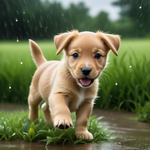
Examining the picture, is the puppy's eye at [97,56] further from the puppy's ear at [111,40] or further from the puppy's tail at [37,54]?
the puppy's tail at [37,54]

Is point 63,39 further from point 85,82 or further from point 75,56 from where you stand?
point 85,82

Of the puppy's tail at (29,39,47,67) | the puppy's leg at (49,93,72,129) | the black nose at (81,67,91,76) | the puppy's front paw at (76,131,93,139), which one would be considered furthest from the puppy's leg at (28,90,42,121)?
the black nose at (81,67,91,76)

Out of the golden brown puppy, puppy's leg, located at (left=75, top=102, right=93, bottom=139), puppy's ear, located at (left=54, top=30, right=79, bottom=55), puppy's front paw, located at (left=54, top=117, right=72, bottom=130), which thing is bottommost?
puppy's leg, located at (left=75, top=102, right=93, bottom=139)

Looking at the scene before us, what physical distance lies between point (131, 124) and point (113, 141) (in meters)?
1.13

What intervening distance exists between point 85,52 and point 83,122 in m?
0.81

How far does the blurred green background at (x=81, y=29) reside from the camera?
563 centimetres

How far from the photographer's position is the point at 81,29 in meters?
11.8

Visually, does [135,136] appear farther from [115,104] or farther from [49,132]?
[115,104]

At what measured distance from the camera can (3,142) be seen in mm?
3131

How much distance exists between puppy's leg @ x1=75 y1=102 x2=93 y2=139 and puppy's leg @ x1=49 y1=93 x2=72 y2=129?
0.94ft

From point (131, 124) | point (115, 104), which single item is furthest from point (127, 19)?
point (131, 124)

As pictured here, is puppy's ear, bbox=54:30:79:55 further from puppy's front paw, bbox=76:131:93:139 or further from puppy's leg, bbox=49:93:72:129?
puppy's front paw, bbox=76:131:93:139

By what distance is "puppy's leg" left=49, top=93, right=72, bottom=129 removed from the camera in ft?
9.14

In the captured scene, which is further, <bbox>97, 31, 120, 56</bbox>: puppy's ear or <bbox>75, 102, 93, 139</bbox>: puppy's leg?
<bbox>75, 102, 93, 139</bbox>: puppy's leg
